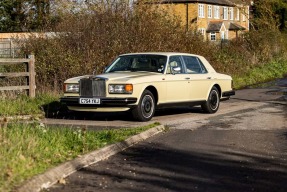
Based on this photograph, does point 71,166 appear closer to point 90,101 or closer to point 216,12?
point 90,101

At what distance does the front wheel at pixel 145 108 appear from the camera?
39.7 feet

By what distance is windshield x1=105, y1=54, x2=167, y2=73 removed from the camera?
13.1m

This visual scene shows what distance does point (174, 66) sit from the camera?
13.2 meters

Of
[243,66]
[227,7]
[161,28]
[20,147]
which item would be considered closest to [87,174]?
[20,147]

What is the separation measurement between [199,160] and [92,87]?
4.55 metres

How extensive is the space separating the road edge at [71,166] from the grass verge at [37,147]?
10cm

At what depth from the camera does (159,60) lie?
1329 centimetres

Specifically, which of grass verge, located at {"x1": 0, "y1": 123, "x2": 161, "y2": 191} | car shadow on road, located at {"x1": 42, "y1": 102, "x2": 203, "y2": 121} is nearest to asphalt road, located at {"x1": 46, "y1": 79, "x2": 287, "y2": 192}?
car shadow on road, located at {"x1": 42, "y1": 102, "x2": 203, "y2": 121}

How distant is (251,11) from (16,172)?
53.7 metres

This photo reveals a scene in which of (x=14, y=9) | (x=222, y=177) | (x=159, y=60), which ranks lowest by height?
(x=222, y=177)

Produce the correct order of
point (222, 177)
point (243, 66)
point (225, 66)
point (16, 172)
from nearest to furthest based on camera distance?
point (16, 172)
point (222, 177)
point (225, 66)
point (243, 66)

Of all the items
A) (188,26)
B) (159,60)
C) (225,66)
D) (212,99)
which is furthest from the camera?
(225,66)

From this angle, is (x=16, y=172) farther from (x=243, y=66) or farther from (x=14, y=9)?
(x=14, y=9)

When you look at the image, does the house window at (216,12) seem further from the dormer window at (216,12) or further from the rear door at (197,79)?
the rear door at (197,79)
